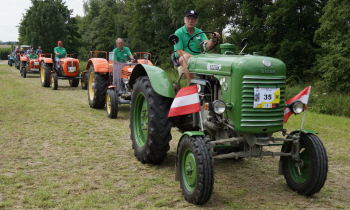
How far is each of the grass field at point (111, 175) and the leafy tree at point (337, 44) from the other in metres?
6.16

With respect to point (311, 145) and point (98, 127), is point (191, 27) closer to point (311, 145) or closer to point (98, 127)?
point (311, 145)

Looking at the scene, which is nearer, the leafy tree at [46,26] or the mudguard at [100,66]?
the mudguard at [100,66]

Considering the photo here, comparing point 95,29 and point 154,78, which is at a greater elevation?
point 95,29

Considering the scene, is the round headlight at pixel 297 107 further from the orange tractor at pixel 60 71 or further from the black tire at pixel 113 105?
the orange tractor at pixel 60 71

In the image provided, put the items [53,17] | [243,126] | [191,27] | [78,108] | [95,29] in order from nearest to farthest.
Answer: [243,126]
[191,27]
[78,108]
[53,17]
[95,29]

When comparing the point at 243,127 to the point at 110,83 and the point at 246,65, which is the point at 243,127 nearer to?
the point at 246,65

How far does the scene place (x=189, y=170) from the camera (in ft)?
13.5

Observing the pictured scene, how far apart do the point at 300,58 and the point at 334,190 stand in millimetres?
15618

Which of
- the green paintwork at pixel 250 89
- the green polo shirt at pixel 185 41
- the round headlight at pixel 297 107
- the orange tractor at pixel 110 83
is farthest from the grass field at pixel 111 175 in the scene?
the green polo shirt at pixel 185 41

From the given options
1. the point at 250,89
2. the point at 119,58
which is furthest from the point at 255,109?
the point at 119,58

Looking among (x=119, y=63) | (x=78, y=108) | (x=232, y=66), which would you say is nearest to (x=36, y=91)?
(x=78, y=108)

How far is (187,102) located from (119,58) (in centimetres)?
600

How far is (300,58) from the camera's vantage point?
1930 cm

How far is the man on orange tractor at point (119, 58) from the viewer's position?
31.5ft
